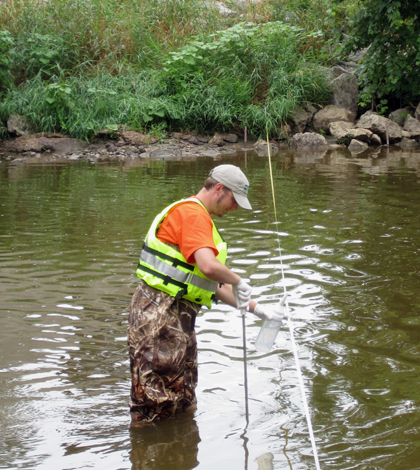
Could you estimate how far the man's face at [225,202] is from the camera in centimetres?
339

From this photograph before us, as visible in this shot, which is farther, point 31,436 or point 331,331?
point 331,331

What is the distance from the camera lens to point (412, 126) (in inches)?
695

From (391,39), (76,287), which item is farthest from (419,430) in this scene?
(391,39)

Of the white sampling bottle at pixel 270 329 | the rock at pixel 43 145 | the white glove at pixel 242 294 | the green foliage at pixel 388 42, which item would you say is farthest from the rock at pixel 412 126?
the white glove at pixel 242 294

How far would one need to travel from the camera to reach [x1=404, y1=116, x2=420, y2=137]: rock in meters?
17.6

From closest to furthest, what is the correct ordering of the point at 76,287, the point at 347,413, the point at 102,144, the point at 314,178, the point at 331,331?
the point at 347,413 → the point at 331,331 → the point at 76,287 → the point at 314,178 → the point at 102,144

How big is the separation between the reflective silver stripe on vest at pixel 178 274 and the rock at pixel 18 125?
15.1 m

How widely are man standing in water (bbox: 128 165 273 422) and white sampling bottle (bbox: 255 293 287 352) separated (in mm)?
178

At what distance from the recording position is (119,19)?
813 inches

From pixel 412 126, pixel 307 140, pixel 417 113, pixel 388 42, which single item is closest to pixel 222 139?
pixel 307 140

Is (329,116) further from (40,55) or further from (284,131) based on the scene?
(40,55)

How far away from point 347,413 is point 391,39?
13992 millimetres

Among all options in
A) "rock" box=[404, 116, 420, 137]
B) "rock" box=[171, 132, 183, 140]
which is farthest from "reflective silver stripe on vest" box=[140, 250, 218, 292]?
"rock" box=[404, 116, 420, 137]

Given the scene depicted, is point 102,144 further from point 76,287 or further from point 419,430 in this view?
point 419,430
